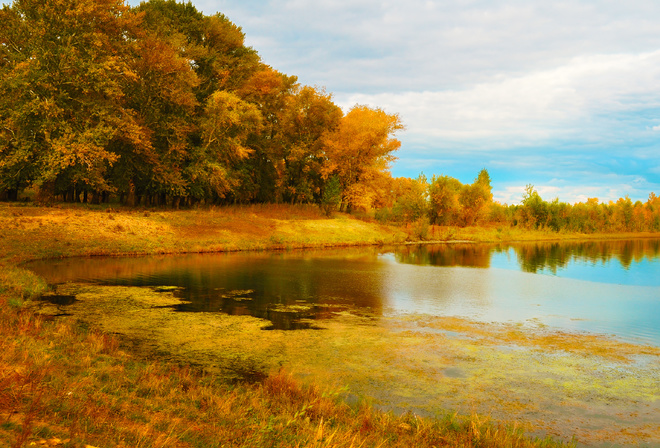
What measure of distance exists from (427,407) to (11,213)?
3021 centimetres

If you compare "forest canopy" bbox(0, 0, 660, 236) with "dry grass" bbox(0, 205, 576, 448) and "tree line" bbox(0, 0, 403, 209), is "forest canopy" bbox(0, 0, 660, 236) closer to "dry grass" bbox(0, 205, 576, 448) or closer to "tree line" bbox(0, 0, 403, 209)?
"tree line" bbox(0, 0, 403, 209)

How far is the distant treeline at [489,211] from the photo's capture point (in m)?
58.0

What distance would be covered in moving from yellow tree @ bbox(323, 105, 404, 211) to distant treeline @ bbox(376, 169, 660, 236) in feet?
20.4

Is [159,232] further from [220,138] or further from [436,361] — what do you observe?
[436,361]

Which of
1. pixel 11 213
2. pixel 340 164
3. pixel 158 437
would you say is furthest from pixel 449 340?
pixel 340 164

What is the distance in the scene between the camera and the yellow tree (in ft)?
171

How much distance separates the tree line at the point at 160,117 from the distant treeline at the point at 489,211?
5658 millimetres

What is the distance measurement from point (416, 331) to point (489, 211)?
5745 cm

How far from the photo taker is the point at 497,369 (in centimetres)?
969

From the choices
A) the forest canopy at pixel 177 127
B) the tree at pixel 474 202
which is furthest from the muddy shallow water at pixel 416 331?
the tree at pixel 474 202

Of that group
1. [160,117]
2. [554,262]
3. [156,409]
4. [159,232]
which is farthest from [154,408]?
[160,117]

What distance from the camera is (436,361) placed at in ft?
33.1

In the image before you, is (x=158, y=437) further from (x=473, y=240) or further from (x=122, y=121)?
(x=473, y=240)

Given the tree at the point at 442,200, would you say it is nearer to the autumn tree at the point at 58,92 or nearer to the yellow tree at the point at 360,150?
the yellow tree at the point at 360,150
